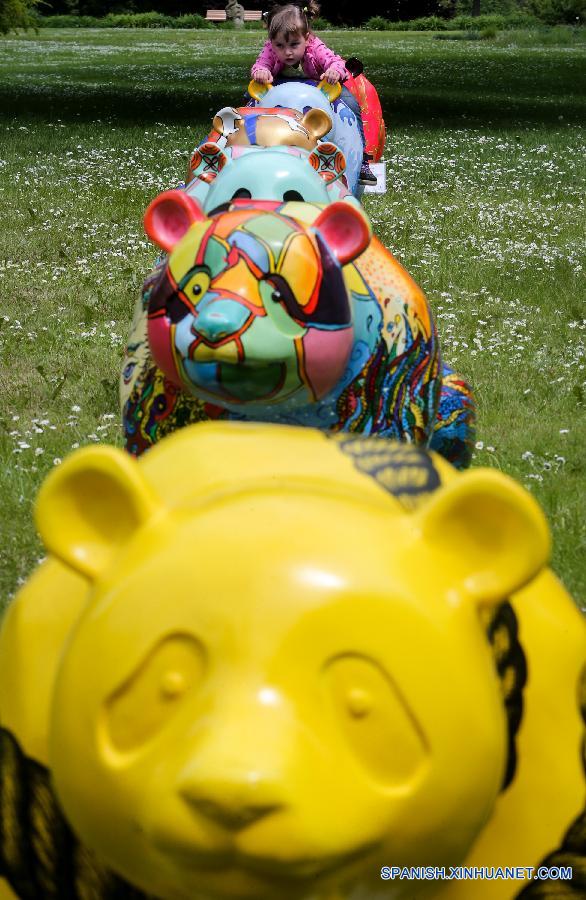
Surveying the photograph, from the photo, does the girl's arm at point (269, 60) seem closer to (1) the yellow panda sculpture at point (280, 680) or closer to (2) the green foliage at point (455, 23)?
(1) the yellow panda sculpture at point (280, 680)

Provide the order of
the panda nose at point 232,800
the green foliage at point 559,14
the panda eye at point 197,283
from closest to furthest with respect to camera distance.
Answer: the panda nose at point 232,800
the panda eye at point 197,283
the green foliage at point 559,14

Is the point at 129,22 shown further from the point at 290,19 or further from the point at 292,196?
the point at 292,196

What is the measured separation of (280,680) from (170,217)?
2647 mm

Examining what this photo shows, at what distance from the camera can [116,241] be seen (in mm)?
10500

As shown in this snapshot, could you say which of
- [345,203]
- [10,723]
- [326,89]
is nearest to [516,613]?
[10,723]

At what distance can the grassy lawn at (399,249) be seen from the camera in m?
6.18

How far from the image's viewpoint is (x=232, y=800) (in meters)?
1.82

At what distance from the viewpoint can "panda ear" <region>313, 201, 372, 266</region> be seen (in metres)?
4.07

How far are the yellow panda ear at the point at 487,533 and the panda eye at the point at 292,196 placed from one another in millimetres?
2759


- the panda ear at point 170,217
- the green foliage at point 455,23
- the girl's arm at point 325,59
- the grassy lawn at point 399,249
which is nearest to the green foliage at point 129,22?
the green foliage at point 455,23

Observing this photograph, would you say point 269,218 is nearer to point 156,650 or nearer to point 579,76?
point 156,650

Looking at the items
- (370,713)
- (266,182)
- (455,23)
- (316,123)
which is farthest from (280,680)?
(455,23)

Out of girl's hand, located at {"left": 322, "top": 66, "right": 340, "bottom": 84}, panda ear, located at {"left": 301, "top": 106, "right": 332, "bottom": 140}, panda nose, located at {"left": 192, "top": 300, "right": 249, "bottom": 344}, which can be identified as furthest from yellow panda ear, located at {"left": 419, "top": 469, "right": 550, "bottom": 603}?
girl's hand, located at {"left": 322, "top": 66, "right": 340, "bottom": 84}

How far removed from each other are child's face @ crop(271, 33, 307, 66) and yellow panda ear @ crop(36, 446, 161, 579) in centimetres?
764
